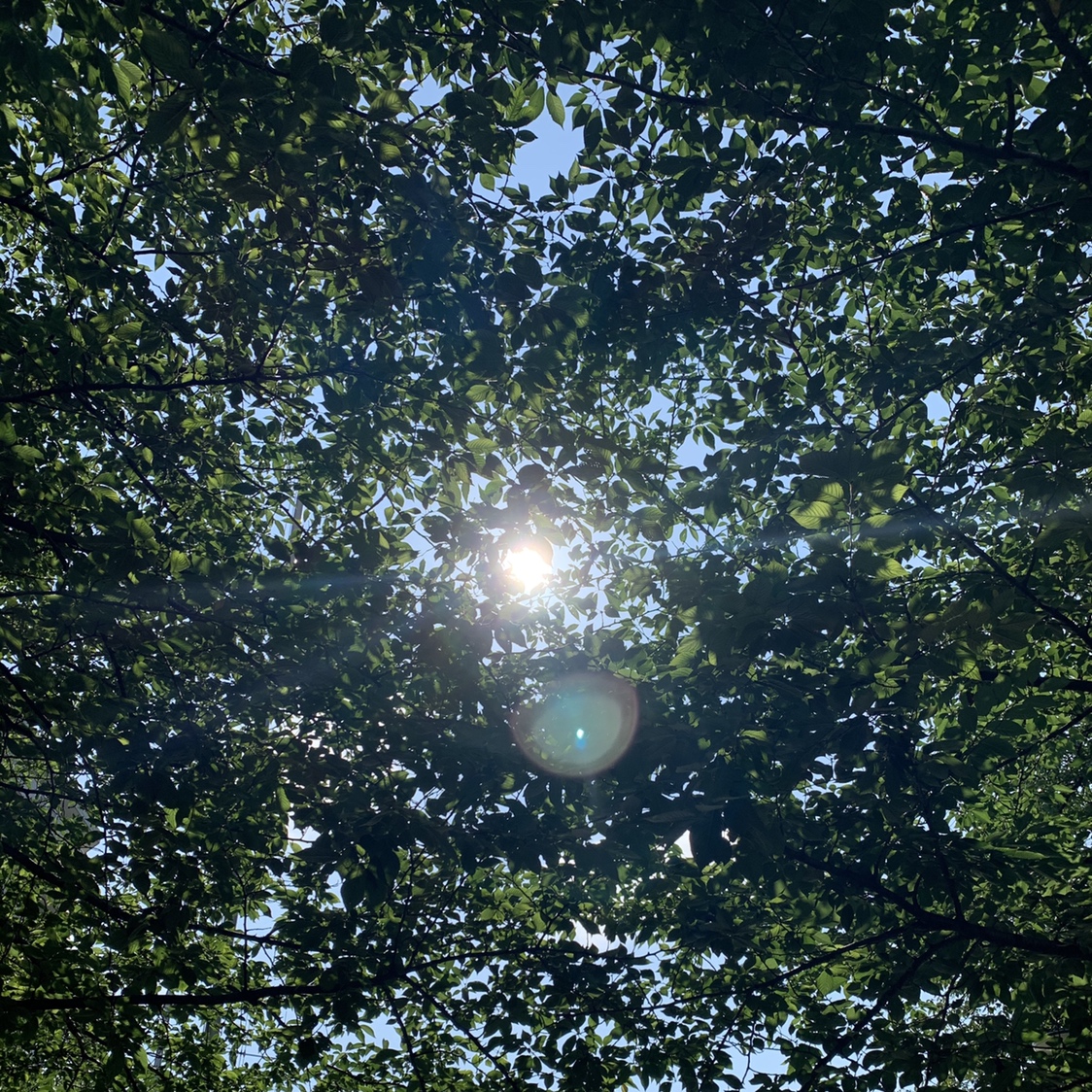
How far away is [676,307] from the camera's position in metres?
5.26

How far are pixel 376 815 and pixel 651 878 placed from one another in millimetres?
1852

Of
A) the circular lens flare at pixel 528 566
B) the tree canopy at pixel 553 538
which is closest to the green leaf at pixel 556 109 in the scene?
the tree canopy at pixel 553 538

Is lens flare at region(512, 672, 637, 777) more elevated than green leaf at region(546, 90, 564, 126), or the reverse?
green leaf at region(546, 90, 564, 126)

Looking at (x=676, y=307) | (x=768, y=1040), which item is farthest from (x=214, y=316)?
(x=768, y=1040)

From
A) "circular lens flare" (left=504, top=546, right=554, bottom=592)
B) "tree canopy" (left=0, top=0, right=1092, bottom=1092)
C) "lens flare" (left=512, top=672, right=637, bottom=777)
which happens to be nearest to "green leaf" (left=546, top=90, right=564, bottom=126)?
"tree canopy" (left=0, top=0, right=1092, bottom=1092)

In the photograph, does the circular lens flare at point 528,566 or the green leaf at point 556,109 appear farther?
the circular lens flare at point 528,566

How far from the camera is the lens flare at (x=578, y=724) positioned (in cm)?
461

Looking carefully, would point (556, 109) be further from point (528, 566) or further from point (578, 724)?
point (578, 724)

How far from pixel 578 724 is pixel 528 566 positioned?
1444mm

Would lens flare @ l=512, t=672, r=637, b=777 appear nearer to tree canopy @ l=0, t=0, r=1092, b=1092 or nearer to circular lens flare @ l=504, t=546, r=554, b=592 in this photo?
tree canopy @ l=0, t=0, r=1092, b=1092

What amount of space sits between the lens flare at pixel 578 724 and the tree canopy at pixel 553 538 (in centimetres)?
3

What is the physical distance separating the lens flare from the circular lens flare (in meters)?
1.01

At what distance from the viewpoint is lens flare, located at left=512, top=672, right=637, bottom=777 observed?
15.1 ft

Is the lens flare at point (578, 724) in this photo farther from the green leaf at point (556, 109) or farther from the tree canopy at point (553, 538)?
the green leaf at point (556, 109)
